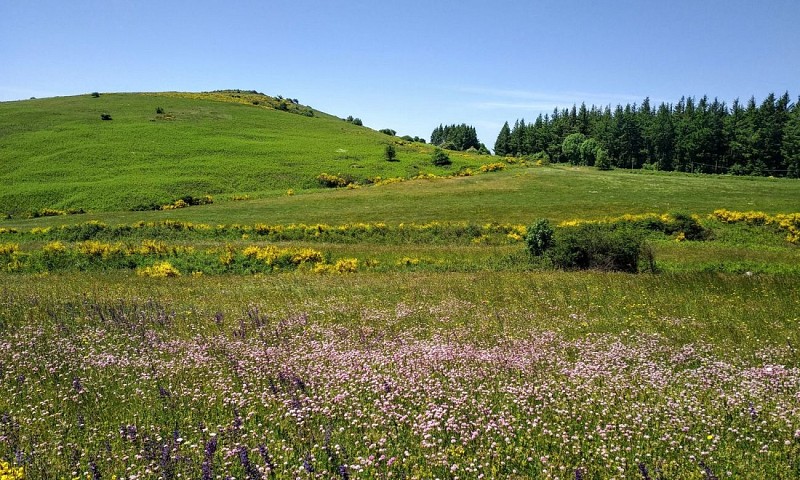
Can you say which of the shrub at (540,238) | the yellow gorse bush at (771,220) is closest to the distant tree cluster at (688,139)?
the yellow gorse bush at (771,220)

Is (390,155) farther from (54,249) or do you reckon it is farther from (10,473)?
(10,473)

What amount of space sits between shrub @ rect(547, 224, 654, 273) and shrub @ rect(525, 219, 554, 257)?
4.46 ft

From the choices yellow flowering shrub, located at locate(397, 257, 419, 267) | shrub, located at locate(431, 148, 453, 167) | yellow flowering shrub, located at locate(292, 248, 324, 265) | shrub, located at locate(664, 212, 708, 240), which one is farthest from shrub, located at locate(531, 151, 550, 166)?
yellow flowering shrub, located at locate(292, 248, 324, 265)

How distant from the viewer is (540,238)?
80.7 feet

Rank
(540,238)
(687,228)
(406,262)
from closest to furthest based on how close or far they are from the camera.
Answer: (540,238)
(406,262)
(687,228)

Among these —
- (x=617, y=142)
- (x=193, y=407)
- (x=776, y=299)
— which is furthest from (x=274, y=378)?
(x=617, y=142)

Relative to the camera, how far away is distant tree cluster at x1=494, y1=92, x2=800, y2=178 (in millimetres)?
105188

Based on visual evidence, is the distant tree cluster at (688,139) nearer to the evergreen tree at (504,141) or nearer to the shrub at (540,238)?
the evergreen tree at (504,141)

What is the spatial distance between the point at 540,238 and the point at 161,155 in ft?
255

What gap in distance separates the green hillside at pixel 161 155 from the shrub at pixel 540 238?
47.0 m

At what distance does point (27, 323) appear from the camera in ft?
38.1

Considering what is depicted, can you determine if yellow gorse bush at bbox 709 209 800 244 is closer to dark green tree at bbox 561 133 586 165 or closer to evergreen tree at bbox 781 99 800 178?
evergreen tree at bbox 781 99 800 178

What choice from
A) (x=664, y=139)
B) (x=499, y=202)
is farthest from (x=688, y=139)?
(x=499, y=202)

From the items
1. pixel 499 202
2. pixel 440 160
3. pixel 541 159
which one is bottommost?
pixel 499 202
